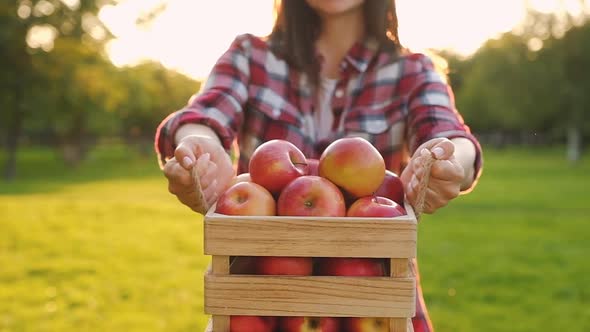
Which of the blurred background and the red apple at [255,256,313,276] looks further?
the blurred background

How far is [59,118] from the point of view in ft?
101

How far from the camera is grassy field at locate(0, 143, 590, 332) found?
581 centimetres

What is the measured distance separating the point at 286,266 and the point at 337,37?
4.06ft

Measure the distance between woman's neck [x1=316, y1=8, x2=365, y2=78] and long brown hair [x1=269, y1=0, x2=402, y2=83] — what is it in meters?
0.03

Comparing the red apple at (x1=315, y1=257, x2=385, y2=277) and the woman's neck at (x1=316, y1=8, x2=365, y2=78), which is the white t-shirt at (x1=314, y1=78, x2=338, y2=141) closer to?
the woman's neck at (x1=316, y1=8, x2=365, y2=78)

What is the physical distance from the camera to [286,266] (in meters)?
1.57

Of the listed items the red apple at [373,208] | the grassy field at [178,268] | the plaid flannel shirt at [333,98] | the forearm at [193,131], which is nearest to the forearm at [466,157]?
the plaid flannel shirt at [333,98]

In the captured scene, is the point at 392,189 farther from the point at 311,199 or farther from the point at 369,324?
the point at 369,324

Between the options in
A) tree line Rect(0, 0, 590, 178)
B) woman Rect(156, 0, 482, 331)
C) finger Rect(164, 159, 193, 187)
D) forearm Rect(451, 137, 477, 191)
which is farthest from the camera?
tree line Rect(0, 0, 590, 178)

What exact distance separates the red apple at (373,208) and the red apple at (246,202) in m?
0.21

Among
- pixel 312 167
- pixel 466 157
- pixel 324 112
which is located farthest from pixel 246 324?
pixel 324 112

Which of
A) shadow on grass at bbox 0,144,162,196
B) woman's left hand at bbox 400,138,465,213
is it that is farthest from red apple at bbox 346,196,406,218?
shadow on grass at bbox 0,144,162,196

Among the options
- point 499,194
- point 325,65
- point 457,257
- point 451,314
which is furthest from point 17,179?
point 325,65

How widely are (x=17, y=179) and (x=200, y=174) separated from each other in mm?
28546
